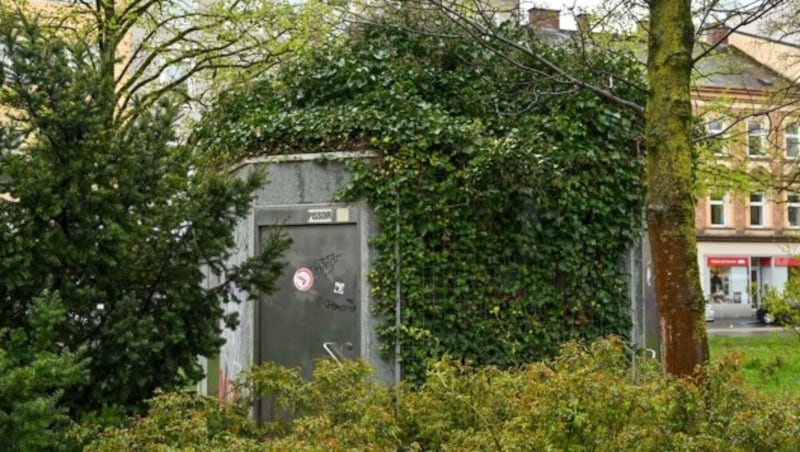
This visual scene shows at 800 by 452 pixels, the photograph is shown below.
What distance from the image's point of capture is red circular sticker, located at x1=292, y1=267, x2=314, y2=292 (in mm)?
8531

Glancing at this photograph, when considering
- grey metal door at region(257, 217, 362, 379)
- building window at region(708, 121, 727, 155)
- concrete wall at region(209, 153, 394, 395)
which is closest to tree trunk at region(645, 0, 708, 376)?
building window at region(708, 121, 727, 155)

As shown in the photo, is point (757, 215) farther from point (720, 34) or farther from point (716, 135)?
point (716, 135)

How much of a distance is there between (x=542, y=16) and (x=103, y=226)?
430 centimetres

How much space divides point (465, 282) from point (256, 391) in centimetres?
312

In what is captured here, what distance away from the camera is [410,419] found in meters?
4.99

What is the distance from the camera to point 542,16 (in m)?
7.86

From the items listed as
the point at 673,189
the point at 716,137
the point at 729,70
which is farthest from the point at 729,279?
the point at 673,189

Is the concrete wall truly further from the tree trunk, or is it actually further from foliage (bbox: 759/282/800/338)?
foliage (bbox: 759/282/800/338)

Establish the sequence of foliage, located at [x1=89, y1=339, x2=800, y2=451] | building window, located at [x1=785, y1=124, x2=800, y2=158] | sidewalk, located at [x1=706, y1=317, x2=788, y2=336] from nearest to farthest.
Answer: foliage, located at [x1=89, y1=339, x2=800, y2=451]
building window, located at [x1=785, y1=124, x2=800, y2=158]
sidewalk, located at [x1=706, y1=317, x2=788, y2=336]

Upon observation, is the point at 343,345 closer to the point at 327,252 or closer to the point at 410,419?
the point at 327,252

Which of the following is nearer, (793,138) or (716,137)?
(716,137)

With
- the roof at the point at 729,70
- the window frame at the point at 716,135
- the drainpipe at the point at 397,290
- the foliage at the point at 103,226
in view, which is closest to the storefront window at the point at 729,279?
the roof at the point at 729,70

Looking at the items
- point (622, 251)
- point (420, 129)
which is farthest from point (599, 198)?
point (420, 129)

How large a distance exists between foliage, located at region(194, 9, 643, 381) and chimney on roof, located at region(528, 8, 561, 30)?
20cm
